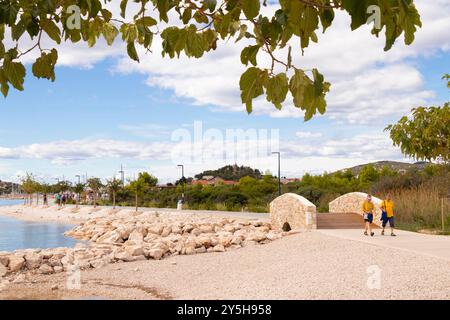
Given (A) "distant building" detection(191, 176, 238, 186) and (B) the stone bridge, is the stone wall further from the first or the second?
(A) "distant building" detection(191, 176, 238, 186)

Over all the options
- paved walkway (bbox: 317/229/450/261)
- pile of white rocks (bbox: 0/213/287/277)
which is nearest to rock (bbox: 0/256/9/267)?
pile of white rocks (bbox: 0/213/287/277)

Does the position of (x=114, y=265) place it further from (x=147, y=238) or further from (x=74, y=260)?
(x=147, y=238)

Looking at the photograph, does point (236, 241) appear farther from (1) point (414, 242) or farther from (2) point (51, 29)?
(2) point (51, 29)

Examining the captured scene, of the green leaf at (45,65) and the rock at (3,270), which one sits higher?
the green leaf at (45,65)

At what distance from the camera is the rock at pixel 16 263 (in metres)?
14.9

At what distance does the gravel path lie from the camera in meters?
9.01

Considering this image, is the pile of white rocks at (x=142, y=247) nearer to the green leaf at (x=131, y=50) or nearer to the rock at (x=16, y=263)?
the rock at (x=16, y=263)

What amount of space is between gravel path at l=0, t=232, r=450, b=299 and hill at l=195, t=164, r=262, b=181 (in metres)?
72.2

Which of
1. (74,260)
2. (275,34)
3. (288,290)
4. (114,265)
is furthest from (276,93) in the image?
(74,260)

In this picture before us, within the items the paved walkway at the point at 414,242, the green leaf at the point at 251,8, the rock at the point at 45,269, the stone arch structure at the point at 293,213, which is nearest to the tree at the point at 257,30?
the green leaf at the point at 251,8

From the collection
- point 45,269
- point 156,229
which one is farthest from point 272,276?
point 156,229

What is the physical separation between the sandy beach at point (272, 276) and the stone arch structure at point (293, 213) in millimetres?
2451
